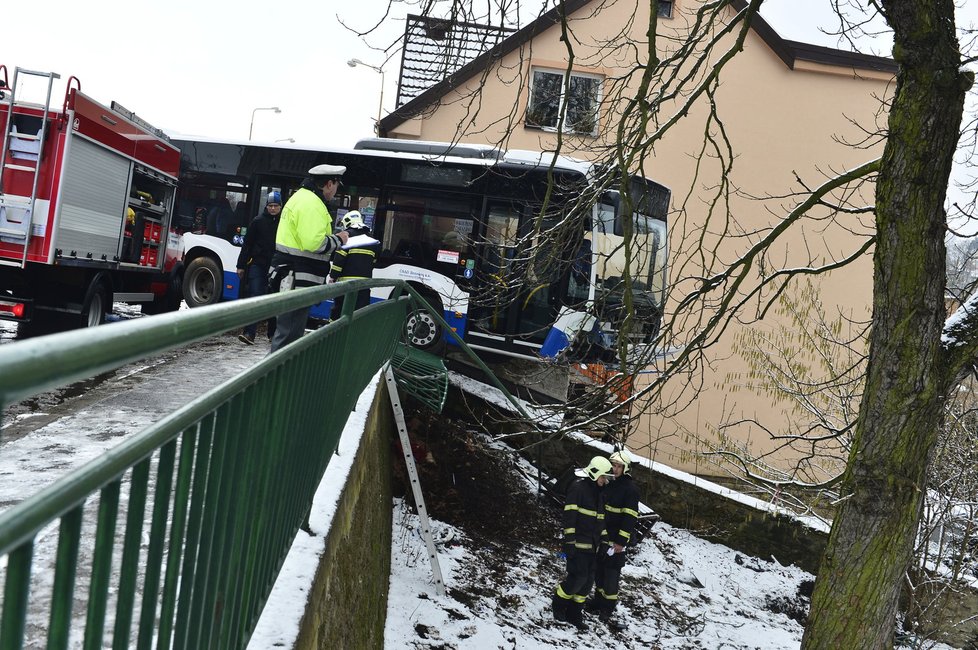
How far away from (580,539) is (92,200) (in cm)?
683

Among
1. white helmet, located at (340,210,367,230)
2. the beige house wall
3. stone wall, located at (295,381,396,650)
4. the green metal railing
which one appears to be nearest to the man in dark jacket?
white helmet, located at (340,210,367,230)

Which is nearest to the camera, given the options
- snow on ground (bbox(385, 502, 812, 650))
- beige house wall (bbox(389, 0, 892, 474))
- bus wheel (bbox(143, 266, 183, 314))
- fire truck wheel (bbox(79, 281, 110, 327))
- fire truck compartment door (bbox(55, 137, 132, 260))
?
snow on ground (bbox(385, 502, 812, 650))

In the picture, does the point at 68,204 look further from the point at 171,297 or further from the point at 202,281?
the point at 202,281

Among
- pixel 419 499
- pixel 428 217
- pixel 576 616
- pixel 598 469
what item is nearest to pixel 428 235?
→ pixel 428 217

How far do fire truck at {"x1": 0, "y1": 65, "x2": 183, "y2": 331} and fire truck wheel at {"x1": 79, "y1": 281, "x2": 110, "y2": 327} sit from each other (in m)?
0.01

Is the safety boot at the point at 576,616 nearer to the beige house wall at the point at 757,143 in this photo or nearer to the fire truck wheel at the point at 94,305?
the fire truck wheel at the point at 94,305

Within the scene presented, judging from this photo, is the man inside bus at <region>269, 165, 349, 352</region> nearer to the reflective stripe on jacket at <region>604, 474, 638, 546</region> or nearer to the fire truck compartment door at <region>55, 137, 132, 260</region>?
the fire truck compartment door at <region>55, 137, 132, 260</region>

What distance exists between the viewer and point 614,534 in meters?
9.77

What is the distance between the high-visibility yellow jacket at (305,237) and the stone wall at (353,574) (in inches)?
55.9

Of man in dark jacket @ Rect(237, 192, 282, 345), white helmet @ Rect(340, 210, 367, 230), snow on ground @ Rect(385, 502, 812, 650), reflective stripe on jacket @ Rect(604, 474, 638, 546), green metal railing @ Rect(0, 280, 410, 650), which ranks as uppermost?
white helmet @ Rect(340, 210, 367, 230)

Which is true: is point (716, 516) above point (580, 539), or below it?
below

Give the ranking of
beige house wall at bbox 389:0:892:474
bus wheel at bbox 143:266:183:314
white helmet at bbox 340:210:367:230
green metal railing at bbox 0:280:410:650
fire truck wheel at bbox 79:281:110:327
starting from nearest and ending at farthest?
green metal railing at bbox 0:280:410:650
white helmet at bbox 340:210:367:230
fire truck wheel at bbox 79:281:110:327
bus wheel at bbox 143:266:183:314
beige house wall at bbox 389:0:892:474

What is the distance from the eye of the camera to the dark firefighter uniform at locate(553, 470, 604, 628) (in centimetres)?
952

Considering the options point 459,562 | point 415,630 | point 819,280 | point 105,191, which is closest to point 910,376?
point 415,630
